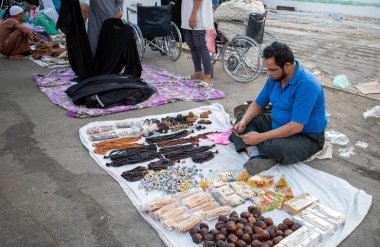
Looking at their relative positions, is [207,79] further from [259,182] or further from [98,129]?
[259,182]

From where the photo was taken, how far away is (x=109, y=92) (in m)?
4.80

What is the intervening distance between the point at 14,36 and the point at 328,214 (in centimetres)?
670

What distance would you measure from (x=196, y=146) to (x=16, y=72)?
13.6 feet

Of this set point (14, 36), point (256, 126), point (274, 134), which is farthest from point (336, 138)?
point (14, 36)

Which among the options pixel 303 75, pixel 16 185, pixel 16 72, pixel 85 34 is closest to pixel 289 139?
pixel 303 75

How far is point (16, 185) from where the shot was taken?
2990 millimetres

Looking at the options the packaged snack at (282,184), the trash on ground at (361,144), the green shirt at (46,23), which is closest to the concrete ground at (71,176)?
the trash on ground at (361,144)

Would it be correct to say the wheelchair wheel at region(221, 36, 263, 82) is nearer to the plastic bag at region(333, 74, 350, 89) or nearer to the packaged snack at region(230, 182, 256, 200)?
the plastic bag at region(333, 74, 350, 89)

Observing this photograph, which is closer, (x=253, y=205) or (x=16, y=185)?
(x=253, y=205)

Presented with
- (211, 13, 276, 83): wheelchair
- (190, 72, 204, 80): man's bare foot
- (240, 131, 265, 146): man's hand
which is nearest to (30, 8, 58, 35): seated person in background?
(211, 13, 276, 83): wheelchair

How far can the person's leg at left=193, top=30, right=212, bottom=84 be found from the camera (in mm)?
5586

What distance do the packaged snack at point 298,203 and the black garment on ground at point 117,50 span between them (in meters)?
3.66

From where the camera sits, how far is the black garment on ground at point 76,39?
17.5ft

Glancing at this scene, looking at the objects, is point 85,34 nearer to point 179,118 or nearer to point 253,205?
point 179,118
